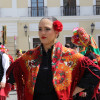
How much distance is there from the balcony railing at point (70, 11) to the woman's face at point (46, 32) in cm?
1682

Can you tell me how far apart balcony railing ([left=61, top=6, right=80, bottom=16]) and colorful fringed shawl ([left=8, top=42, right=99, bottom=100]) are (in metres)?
16.8

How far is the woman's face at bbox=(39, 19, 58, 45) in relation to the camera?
114 inches

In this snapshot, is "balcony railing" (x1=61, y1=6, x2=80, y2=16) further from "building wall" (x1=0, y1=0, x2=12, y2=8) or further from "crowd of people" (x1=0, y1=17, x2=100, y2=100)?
"crowd of people" (x1=0, y1=17, x2=100, y2=100)

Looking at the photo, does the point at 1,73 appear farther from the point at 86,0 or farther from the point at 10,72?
the point at 86,0

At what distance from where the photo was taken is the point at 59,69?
2879mm

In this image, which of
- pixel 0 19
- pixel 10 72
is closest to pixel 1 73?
pixel 10 72

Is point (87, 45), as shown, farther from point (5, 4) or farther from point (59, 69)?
point (5, 4)

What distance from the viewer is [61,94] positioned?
281 cm

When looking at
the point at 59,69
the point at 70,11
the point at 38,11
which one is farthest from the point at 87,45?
the point at 70,11

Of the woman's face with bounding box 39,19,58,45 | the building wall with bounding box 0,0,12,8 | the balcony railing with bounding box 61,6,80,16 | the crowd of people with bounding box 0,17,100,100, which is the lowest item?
the crowd of people with bounding box 0,17,100,100

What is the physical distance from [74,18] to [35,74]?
16756 millimetres

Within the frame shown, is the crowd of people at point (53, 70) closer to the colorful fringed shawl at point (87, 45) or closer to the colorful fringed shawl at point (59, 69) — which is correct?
the colorful fringed shawl at point (59, 69)

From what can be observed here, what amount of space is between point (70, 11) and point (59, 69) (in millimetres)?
17170

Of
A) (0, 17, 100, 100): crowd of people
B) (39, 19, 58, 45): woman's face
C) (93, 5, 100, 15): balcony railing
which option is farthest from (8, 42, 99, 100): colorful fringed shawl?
(93, 5, 100, 15): balcony railing
